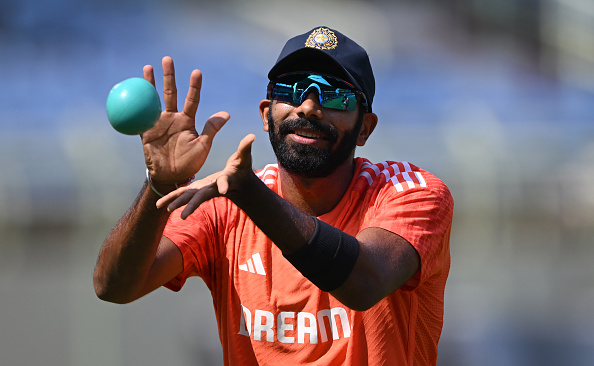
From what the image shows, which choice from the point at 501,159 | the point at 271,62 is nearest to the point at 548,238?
the point at 501,159

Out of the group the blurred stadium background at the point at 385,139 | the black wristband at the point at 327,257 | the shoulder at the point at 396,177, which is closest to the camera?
the black wristband at the point at 327,257

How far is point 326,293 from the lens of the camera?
100 inches

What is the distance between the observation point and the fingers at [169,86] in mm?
2244

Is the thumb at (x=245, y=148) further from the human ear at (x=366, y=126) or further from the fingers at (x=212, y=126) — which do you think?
the human ear at (x=366, y=126)

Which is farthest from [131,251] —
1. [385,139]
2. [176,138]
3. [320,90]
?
[385,139]

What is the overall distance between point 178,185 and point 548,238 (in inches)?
266

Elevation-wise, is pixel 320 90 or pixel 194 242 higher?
pixel 320 90

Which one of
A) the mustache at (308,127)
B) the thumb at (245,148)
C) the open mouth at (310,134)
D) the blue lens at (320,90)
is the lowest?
the thumb at (245,148)

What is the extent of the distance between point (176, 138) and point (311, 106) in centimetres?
63

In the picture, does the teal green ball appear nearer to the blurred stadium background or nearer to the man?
the man

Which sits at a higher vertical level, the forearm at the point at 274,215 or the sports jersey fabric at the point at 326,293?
the forearm at the point at 274,215

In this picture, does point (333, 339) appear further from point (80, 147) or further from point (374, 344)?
point (80, 147)

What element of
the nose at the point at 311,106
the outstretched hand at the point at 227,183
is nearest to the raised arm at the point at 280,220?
the outstretched hand at the point at 227,183

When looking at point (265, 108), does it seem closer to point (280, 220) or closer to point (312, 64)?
point (312, 64)
